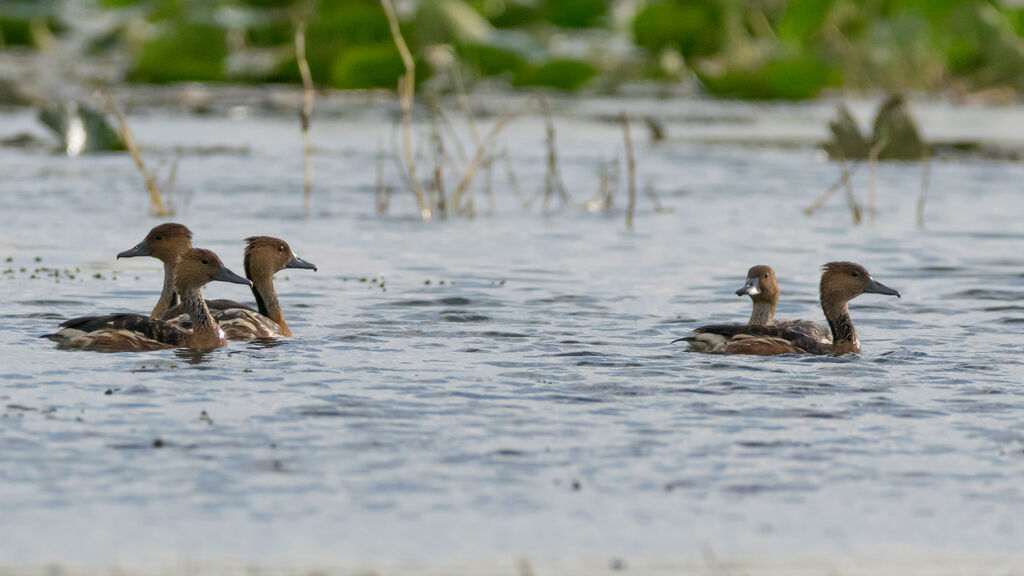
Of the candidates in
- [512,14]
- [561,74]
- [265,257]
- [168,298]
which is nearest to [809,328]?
[265,257]

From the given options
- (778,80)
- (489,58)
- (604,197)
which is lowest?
(604,197)

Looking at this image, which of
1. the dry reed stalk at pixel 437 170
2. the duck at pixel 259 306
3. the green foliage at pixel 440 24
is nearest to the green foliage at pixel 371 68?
the green foliage at pixel 440 24

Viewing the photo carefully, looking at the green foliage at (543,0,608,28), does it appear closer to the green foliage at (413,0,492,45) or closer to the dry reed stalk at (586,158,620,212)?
the green foliage at (413,0,492,45)

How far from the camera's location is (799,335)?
9914mm

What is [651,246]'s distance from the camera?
591 inches

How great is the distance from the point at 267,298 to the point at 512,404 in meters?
3.11

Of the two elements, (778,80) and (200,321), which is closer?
(200,321)

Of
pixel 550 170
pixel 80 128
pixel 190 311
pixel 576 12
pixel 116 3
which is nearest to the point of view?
pixel 190 311

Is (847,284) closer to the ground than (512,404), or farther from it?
farther from it

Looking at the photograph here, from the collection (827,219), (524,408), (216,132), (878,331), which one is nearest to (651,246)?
(827,219)

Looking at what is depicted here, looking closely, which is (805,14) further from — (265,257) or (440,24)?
(265,257)

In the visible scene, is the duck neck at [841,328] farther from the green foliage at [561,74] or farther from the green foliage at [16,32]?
the green foliage at [16,32]

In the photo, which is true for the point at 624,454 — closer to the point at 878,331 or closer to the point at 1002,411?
the point at 1002,411

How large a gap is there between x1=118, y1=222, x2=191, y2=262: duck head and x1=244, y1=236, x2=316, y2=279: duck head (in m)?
0.43
